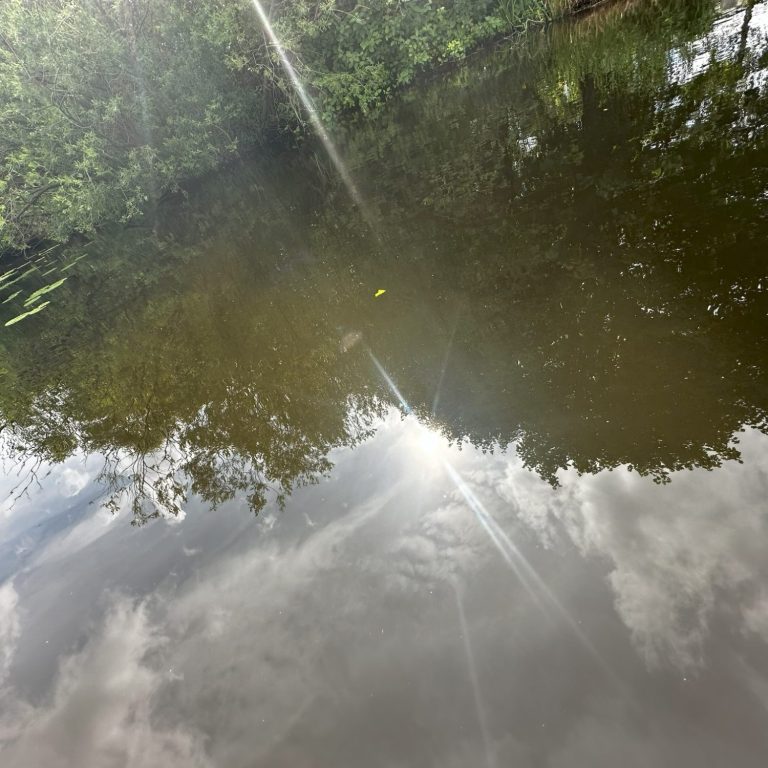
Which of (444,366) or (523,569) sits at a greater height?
(444,366)

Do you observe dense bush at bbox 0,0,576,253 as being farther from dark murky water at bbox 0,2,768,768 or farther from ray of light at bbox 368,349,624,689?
ray of light at bbox 368,349,624,689

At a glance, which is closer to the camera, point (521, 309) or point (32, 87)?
point (521, 309)

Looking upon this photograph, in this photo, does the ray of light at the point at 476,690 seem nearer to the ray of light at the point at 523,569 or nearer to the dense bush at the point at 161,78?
the ray of light at the point at 523,569

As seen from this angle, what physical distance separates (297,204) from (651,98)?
756 centimetres

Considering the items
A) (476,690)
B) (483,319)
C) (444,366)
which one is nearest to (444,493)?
(476,690)

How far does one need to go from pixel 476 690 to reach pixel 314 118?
21565 mm

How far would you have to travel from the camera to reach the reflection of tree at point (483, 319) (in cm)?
341

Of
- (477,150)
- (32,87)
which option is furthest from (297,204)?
(32,87)

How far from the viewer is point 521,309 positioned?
4.56 metres

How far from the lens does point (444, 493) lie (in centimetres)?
329

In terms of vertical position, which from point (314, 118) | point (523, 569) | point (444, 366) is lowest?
point (523, 569)

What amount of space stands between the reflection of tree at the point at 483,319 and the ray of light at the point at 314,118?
66cm

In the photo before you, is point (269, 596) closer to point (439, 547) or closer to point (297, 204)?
point (439, 547)

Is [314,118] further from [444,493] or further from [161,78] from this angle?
[444,493]
